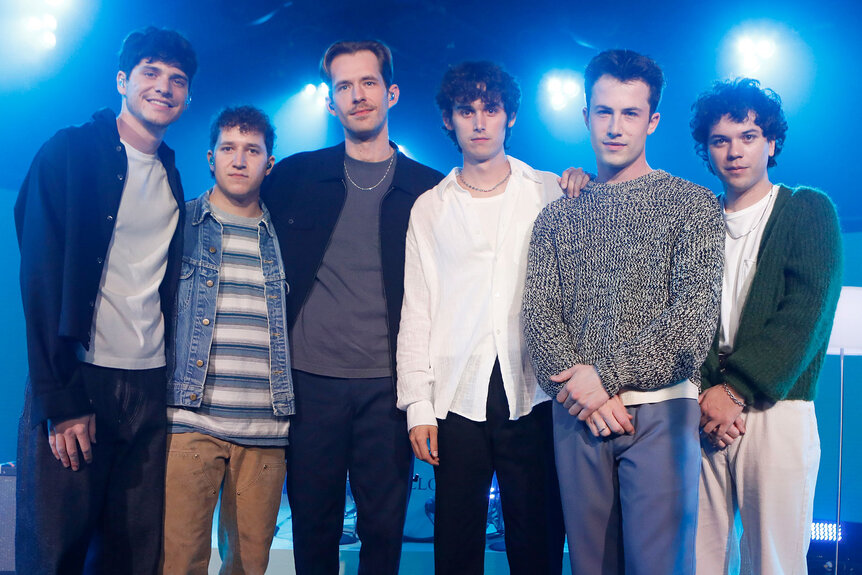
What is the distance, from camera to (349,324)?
2.07 m

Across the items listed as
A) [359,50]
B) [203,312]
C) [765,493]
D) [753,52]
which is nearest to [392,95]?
[359,50]

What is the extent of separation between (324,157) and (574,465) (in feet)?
4.53

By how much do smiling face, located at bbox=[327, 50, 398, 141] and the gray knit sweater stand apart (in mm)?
836

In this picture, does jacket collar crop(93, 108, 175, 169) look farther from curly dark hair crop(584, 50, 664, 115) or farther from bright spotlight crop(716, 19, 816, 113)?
bright spotlight crop(716, 19, 816, 113)

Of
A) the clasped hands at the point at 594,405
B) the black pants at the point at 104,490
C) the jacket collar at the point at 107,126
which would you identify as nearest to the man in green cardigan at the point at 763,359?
the clasped hands at the point at 594,405

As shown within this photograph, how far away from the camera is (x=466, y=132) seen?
206 cm

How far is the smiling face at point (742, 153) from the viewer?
73.8 inches

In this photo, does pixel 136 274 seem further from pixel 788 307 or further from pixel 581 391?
pixel 788 307

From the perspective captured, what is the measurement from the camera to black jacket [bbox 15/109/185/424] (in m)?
1.64

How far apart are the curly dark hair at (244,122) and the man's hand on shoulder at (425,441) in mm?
1066

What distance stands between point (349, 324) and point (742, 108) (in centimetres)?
136

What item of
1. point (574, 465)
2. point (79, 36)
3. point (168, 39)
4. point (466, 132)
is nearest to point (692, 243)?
point (574, 465)

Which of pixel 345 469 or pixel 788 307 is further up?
pixel 788 307

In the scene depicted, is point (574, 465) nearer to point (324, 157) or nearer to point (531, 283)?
point (531, 283)
